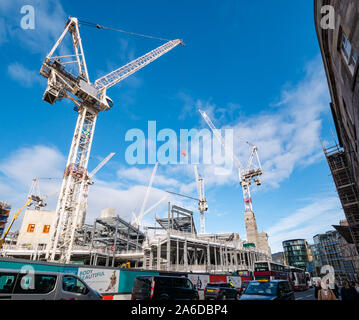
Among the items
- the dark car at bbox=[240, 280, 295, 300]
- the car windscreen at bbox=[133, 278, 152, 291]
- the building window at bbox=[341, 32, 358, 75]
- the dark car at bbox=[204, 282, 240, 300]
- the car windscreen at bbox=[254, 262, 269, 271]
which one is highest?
the building window at bbox=[341, 32, 358, 75]

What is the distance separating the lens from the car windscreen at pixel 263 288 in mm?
9383

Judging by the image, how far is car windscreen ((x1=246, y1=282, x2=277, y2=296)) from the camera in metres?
9.38

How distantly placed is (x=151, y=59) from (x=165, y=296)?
2206 inches

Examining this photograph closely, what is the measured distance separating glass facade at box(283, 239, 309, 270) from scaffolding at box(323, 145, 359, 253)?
317 ft

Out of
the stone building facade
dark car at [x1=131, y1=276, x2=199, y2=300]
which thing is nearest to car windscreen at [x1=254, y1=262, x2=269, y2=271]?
dark car at [x1=131, y1=276, x2=199, y2=300]

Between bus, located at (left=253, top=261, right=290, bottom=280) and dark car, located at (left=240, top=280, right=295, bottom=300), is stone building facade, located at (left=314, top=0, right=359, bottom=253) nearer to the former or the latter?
dark car, located at (left=240, top=280, right=295, bottom=300)

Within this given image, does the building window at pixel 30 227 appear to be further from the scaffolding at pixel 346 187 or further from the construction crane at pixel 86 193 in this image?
the scaffolding at pixel 346 187

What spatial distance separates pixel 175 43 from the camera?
60969 mm

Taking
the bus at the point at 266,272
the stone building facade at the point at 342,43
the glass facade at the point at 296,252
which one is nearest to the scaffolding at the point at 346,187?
the bus at the point at 266,272

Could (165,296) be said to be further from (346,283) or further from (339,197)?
(339,197)

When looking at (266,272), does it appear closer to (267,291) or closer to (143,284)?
(267,291)

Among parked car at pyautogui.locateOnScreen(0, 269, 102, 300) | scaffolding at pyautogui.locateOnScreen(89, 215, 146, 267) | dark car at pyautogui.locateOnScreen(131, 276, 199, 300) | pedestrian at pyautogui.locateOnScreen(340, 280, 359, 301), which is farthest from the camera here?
scaffolding at pyautogui.locateOnScreen(89, 215, 146, 267)

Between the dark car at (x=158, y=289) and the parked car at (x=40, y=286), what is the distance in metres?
2.92
